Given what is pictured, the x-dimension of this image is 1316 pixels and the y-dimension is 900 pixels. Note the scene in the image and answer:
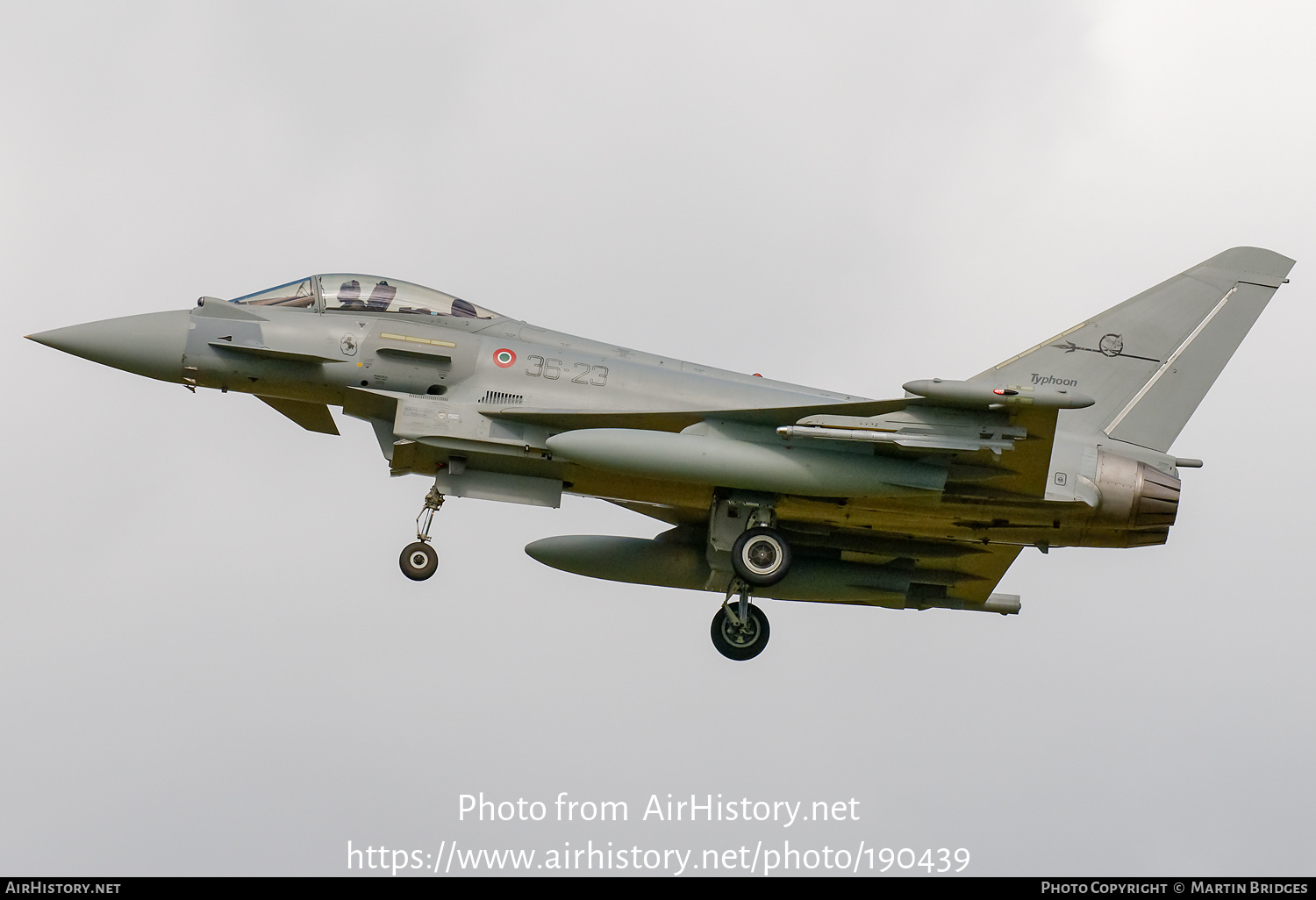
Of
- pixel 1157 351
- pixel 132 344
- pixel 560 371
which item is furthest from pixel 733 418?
pixel 132 344

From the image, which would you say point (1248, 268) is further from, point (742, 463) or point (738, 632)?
point (738, 632)

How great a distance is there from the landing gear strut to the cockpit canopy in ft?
14.1

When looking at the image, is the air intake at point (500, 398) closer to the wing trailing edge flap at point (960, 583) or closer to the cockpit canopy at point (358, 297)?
the cockpit canopy at point (358, 297)

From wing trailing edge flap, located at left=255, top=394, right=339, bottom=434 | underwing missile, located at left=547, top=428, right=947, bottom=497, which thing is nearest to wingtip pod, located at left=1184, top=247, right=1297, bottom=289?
underwing missile, located at left=547, top=428, right=947, bottom=497

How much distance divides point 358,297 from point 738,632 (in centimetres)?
562

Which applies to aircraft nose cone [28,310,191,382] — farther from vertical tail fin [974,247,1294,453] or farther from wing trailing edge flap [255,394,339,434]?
vertical tail fin [974,247,1294,453]

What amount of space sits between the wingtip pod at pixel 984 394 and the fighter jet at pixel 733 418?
0.03 metres

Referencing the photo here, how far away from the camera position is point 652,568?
15.7 meters

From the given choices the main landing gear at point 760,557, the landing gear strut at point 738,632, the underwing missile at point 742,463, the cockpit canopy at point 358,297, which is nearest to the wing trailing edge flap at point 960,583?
the landing gear strut at point 738,632

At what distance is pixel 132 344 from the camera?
46.1 ft

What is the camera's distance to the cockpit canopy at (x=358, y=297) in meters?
14.4
